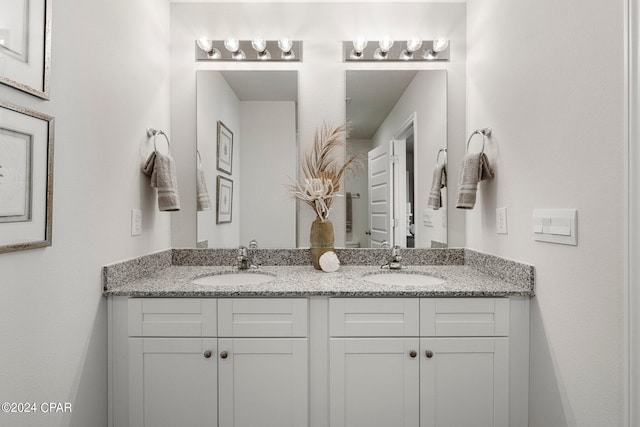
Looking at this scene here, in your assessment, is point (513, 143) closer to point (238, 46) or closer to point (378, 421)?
point (378, 421)

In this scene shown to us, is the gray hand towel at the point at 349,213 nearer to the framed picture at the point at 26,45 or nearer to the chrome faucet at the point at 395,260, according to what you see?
the chrome faucet at the point at 395,260

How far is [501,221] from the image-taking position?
5.27 feet

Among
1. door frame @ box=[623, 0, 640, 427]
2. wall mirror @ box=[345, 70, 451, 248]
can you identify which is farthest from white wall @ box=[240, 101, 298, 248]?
door frame @ box=[623, 0, 640, 427]

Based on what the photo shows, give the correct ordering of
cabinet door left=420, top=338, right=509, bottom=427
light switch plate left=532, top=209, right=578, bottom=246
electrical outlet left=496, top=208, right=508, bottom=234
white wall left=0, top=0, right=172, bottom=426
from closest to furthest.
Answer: white wall left=0, top=0, right=172, bottom=426, light switch plate left=532, top=209, right=578, bottom=246, cabinet door left=420, top=338, right=509, bottom=427, electrical outlet left=496, top=208, right=508, bottom=234

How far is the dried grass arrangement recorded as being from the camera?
6.41 ft

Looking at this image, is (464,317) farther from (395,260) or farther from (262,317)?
(262,317)

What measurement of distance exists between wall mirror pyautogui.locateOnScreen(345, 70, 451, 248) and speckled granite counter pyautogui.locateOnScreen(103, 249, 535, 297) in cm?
12

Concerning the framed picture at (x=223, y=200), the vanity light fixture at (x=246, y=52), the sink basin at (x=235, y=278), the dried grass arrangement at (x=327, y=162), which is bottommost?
the sink basin at (x=235, y=278)

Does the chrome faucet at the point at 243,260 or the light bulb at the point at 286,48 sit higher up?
the light bulb at the point at 286,48

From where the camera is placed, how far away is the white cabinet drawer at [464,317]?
1425 mm

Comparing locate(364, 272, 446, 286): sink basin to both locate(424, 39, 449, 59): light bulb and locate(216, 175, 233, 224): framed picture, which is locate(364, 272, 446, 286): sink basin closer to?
locate(216, 175, 233, 224): framed picture

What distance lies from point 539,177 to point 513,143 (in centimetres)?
25

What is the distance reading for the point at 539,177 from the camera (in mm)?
1331

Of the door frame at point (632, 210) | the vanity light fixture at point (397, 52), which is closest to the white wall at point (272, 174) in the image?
the vanity light fixture at point (397, 52)
